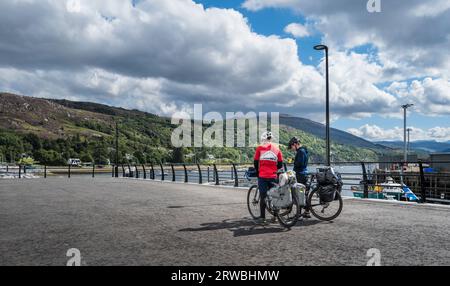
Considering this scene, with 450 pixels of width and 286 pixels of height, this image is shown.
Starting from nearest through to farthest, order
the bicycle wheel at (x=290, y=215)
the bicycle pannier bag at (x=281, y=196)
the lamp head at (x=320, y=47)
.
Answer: the bicycle wheel at (x=290, y=215), the bicycle pannier bag at (x=281, y=196), the lamp head at (x=320, y=47)

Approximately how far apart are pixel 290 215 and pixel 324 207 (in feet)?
4.09

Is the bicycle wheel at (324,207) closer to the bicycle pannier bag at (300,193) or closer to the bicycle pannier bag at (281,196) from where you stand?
the bicycle pannier bag at (300,193)

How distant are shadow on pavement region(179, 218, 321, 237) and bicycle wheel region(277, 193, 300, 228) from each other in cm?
14

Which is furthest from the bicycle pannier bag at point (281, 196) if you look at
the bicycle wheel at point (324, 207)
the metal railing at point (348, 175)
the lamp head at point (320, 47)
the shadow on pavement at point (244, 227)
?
the lamp head at point (320, 47)

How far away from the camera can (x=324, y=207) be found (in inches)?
343

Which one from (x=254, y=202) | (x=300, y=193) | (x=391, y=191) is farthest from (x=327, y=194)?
(x=391, y=191)

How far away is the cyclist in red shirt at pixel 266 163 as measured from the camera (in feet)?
26.8

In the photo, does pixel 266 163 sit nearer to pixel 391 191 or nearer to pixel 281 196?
pixel 281 196

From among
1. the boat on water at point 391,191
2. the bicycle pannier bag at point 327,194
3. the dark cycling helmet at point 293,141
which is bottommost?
the boat on water at point 391,191

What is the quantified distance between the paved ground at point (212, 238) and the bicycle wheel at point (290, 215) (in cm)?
16

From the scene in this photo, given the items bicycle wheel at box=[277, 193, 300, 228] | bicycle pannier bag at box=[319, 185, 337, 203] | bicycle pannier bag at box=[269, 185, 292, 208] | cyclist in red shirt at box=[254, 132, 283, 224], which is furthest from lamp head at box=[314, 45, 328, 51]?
bicycle wheel at box=[277, 193, 300, 228]
